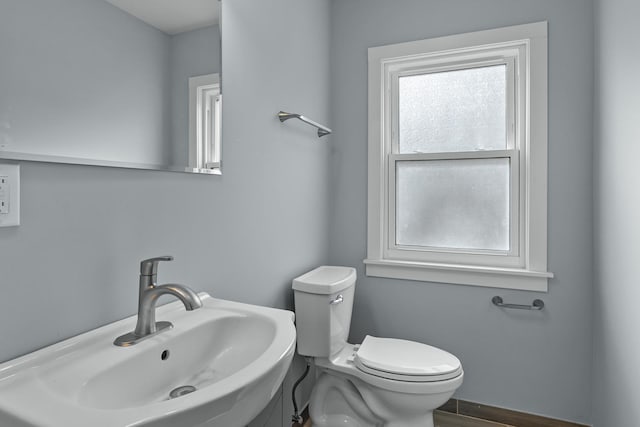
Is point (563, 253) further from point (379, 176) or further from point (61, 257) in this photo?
point (61, 257)

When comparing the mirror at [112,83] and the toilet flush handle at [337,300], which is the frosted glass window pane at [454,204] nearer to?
the toilet flush handle at [337,300]

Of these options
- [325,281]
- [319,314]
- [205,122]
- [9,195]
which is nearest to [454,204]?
[325,281]

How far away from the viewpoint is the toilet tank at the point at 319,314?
5.11 ft

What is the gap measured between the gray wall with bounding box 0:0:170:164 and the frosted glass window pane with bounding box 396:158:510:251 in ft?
4.74

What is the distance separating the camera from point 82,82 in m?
0.79

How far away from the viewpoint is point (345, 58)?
85.0 inches

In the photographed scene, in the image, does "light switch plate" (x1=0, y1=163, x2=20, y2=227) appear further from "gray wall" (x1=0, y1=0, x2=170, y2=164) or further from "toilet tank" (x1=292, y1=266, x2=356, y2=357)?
"toilet tank" (x1=292, y1=266, x2=356, y2=357)

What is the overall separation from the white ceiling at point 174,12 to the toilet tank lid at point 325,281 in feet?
3.40

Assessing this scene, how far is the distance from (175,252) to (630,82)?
5.08 feet

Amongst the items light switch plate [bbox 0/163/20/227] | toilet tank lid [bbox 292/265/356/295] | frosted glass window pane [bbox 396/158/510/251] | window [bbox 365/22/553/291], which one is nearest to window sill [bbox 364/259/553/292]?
window [bbox 365/22/553/291]

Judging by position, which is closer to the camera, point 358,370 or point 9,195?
point 9,195

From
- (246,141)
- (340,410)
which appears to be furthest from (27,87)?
(340,410)

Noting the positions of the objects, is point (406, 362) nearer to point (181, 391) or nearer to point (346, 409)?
point (346, 409)

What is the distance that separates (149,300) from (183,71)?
642mm
